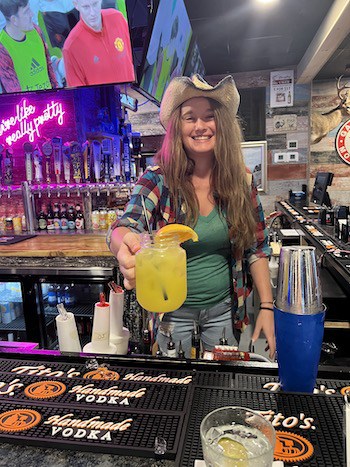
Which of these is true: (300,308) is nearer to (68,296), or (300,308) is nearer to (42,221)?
(68,296)

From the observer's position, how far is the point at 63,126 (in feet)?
13.2

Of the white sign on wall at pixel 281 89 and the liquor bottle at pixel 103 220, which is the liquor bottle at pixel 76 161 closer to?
the liquor bottle at pixel 103 220

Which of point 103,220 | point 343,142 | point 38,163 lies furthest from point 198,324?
point 343,142

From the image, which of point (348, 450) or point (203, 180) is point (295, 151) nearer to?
point (203, 180)

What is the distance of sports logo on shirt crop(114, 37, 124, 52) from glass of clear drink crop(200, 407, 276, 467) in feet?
9.09

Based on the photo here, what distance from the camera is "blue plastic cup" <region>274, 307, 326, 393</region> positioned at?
85cm

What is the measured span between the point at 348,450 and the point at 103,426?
486 millimetres

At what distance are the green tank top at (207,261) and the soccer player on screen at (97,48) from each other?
1785 mm

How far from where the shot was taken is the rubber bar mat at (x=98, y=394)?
0.90 m

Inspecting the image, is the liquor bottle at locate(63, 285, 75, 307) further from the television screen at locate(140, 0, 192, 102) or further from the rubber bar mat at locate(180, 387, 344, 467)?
the rubber bar mat at locate(180, 387, 344, 467)

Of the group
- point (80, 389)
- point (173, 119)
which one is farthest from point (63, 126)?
point (80, 389)

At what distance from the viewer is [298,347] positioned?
0.87 metres

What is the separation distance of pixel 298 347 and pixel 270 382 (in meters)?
0.17

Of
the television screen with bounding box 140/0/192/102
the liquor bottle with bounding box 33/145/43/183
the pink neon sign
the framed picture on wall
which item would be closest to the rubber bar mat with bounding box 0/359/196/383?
the television screen with bounding box 140/0/192/102
